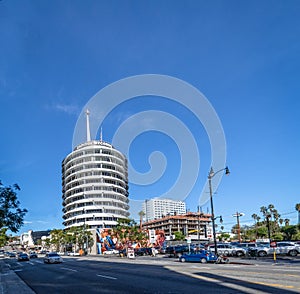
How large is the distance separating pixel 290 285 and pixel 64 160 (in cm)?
12442

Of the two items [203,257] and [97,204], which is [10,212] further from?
[97,204]

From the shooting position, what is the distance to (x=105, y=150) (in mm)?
122688

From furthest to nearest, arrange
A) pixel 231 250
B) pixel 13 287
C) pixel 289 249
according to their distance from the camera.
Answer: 1. pixel 231 250
2. pixel 289 249
3. pixel 13 287

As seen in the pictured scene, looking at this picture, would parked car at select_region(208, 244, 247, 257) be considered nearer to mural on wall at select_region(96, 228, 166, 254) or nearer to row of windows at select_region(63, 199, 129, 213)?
mural on wall at select_region(96, 228, 166, 254)

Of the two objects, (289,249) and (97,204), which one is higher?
(97,204)

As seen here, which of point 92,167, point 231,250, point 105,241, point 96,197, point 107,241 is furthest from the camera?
point 92,167

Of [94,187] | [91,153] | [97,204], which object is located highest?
[91,153]

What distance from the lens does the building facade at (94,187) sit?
362ft

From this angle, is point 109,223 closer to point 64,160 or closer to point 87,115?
point 64,160

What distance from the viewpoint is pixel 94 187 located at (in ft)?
374

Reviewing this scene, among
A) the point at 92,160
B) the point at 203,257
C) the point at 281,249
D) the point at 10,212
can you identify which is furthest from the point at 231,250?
the point at 92,160

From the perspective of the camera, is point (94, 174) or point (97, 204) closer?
point (97, 204)

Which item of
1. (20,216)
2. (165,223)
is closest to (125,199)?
(165,223)

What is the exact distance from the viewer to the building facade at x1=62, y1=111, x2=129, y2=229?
110 metres
